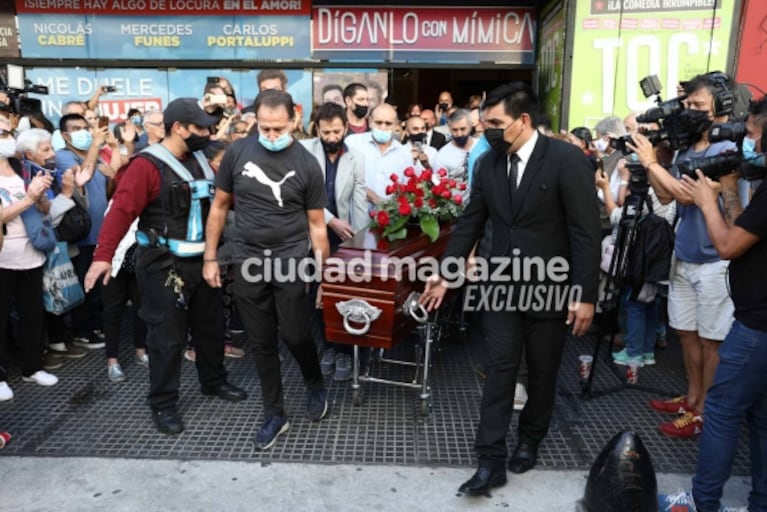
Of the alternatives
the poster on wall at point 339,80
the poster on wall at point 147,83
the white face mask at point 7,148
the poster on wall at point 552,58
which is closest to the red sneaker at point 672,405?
the white face mask at point 7,148

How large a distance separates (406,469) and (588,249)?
4.68ft

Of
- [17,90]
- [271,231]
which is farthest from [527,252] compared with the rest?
[17,90]

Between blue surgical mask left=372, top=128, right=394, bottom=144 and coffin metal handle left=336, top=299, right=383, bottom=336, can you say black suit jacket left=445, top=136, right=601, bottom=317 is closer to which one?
coffin metal handle left=336, top=299, right=383, bottom=336

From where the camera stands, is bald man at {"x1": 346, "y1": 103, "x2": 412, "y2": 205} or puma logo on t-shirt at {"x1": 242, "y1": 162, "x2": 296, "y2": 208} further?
bald man at {"x1": 346, "y1": 103, "x2": 412, "y2": 205}

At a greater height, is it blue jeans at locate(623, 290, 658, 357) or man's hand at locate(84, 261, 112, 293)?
man's hand at locate(84, 261, 112, 293)

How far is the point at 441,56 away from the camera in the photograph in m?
8.17

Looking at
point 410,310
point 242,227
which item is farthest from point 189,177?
point 410,310

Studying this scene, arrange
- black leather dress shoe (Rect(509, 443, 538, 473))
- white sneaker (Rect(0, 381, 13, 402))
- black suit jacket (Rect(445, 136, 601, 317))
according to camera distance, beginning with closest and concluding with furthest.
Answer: black suit jacket (Rect(445, 136, 601, 317)) → black leather dress shoe (Rect(509, 443, 538, 473)) → white sneaker (Rect(0, 381, 13, 402))

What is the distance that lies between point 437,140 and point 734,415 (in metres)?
5.00

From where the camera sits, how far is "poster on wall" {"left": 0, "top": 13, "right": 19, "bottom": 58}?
8203 mm

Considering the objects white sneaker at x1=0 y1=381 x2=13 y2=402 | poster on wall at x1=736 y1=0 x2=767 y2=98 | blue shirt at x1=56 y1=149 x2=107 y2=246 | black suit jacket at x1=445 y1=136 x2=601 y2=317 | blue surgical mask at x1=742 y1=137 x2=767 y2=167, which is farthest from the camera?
poster on wall at x1=736 y1=0 x2=767 y2=98

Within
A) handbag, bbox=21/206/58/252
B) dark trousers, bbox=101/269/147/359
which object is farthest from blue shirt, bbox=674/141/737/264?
handbag, bbox=21/206/58/252

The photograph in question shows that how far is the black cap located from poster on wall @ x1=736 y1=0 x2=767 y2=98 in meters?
6.29

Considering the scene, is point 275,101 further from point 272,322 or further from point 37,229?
point 37,229
